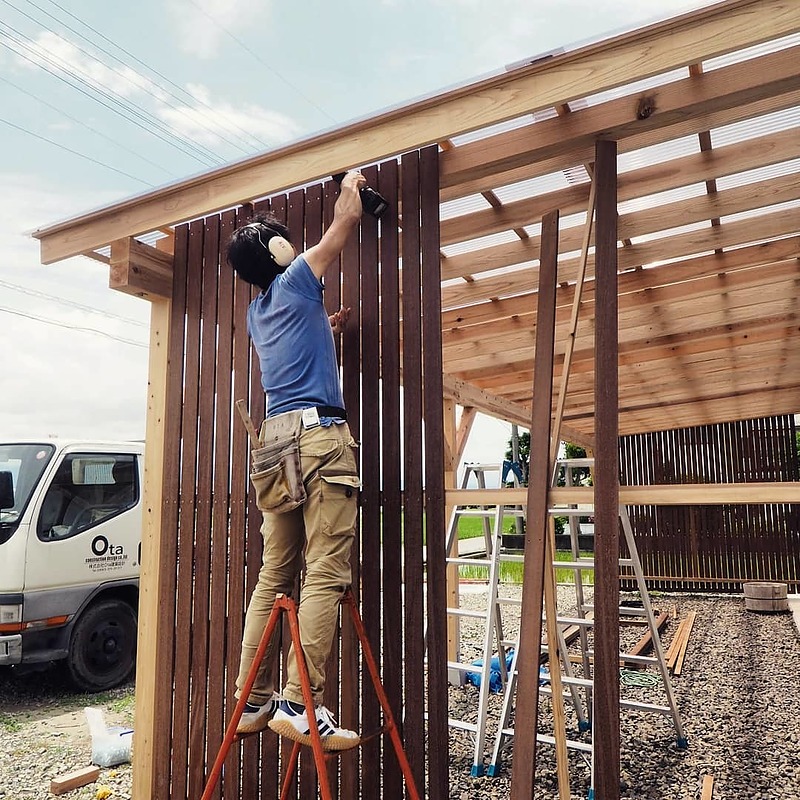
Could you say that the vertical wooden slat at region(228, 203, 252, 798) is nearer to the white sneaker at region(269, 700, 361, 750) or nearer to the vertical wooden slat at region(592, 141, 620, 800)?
the white sneaker at region(269, 700, 361, 750)

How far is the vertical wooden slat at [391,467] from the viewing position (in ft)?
9.25

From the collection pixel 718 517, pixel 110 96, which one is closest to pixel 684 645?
pixel 718 517

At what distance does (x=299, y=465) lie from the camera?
2578 mm

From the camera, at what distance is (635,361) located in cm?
660

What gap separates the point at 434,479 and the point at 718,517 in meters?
9.80

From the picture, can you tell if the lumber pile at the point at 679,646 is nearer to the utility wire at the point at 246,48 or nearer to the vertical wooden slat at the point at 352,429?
the vertical wooden slat at the point at 352,429

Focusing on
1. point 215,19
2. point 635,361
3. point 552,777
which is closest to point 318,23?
point 215,19

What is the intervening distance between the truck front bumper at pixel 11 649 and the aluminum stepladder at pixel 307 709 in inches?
124

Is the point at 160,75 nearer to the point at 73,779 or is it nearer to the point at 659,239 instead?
the point at 659,239

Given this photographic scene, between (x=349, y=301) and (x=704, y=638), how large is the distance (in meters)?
6.27

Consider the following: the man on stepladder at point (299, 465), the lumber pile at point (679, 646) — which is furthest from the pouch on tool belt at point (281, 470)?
the lumber pile at point (679, 646)

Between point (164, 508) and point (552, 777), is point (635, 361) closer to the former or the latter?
point (552, 777)

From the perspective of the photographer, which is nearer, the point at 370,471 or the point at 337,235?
the point at 337,235

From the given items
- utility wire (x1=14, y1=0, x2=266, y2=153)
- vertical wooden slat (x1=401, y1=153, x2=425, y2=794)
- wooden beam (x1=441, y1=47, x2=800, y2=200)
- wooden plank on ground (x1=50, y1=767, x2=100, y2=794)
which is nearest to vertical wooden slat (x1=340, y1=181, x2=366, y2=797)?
vertical wooden slat (x1=401, y1=153, x2=425, y2=794)
